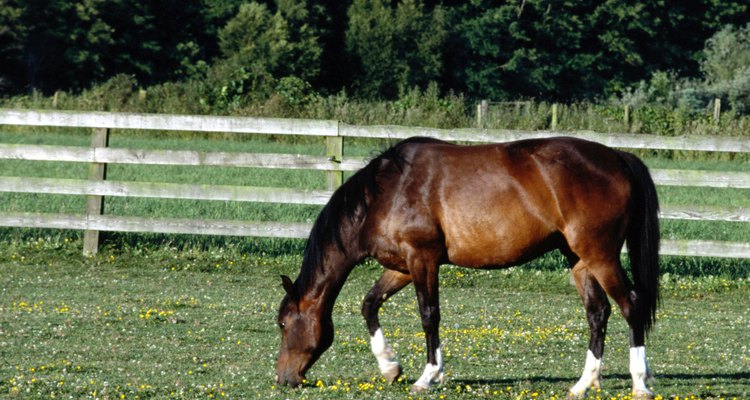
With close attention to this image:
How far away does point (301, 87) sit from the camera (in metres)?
35.8

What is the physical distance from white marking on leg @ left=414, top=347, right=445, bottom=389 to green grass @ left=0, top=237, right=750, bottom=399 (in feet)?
0.26

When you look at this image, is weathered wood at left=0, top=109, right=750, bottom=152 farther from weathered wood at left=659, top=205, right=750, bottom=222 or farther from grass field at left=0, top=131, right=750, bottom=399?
grass field at left=0, top=131, right=750, bottom=399

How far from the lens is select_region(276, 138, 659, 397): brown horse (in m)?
7.47

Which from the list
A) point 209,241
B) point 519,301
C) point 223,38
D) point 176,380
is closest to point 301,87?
point 223,38

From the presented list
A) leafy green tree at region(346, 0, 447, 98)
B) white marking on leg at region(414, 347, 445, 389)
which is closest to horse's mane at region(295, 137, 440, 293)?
white marking on leg at region(414, 347, 445, 389)

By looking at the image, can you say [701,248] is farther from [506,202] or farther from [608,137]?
[506,202]

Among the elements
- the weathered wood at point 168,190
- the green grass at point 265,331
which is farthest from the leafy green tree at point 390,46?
the green grass at point 265,331

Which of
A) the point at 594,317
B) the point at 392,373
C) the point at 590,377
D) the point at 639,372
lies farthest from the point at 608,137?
the point at 392,373

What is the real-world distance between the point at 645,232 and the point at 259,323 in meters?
3.88

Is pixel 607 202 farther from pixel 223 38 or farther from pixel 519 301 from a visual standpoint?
pixel 223 38

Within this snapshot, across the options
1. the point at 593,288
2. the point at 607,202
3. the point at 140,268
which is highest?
the point at 607,202

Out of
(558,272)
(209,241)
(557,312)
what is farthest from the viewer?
(209,241)

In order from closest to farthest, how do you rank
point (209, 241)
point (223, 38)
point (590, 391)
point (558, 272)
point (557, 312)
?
point (590, 391)
point (557, 312)
point (558, 272)
point (209, 241)
point (223, 38)

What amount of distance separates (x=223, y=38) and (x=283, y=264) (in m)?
40.7
